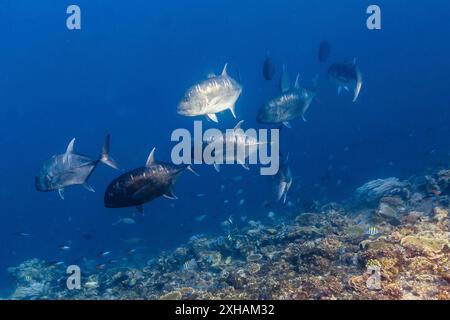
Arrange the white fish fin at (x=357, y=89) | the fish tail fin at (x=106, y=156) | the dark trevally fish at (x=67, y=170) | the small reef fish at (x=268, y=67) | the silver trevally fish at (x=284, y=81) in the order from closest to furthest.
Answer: the fish tail fin at (x=106, y=156) < the dark trevally fish at (x=67, y=170) < the white fish fin at (x=357, y=89) < the silver trevally fish at (x=284, y=81) < the small reef fish at (x=268, y=67)

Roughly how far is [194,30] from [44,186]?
4630 inches

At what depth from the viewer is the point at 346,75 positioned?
8.72m

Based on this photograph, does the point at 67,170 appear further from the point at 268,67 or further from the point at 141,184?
the point at 268,67

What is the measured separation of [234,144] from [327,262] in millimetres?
3035

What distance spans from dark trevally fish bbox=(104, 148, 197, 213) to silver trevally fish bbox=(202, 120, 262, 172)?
37.8 inches

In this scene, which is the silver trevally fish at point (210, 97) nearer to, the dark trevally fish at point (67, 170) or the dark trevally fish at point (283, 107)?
the dark trevally fish at point (283, 107)

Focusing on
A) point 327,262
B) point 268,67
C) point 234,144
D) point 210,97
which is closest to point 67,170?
point 210,97

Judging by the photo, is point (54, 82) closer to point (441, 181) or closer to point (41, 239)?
point (41, 239)

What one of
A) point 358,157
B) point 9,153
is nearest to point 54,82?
point 9,153

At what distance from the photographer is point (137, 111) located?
130 meters

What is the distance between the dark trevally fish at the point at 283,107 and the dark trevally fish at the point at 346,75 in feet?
4.63

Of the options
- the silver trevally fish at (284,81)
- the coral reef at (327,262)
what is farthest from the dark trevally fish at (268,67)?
the coral reef at (327,262)

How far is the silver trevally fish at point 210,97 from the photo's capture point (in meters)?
6.47

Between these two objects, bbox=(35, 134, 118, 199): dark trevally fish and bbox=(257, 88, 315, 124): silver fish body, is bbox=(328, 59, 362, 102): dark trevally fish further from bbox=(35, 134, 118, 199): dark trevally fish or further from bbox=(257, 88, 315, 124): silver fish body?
bbox=(35, 134, 118, 199): dark trevally fish
